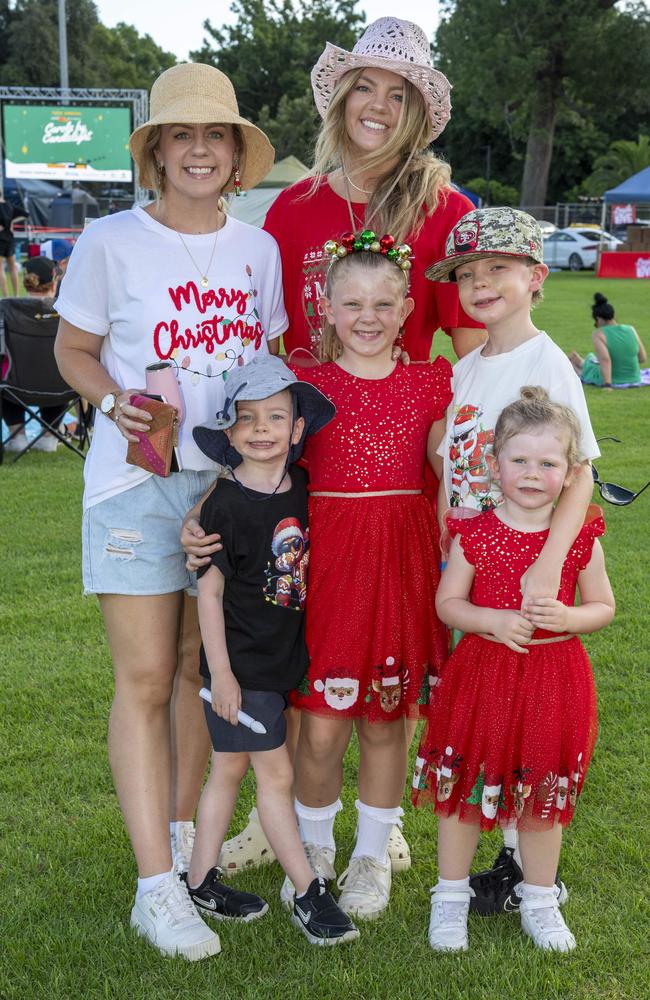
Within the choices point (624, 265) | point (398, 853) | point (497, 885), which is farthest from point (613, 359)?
point (624, 265)

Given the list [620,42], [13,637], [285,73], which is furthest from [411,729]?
[285,73]

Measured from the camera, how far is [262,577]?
8.77ft

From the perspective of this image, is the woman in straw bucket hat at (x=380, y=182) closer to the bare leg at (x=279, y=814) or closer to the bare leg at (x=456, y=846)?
the bare leg at (x=279, y=814)

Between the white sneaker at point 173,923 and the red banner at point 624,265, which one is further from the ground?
the red banner at point 624,265

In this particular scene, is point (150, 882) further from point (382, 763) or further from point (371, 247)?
point (371, 247)

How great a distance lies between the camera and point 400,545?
276 cm

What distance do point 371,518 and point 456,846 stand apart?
0.86m

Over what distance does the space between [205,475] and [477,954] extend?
137 centimetres

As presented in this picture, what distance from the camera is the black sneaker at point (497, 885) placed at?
2850 millimetres

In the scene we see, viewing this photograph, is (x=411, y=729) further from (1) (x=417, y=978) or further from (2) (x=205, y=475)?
(2) (x=205, y=475)

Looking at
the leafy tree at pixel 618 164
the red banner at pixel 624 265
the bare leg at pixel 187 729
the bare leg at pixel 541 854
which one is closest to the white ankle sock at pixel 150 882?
the bare leg at pixel 187 729

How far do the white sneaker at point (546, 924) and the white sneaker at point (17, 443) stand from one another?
6.98m

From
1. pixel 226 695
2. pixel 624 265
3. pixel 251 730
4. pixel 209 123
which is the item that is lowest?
pixel 251 730

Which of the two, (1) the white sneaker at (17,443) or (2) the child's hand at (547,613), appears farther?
(1) the white sneaker at (17,443)
